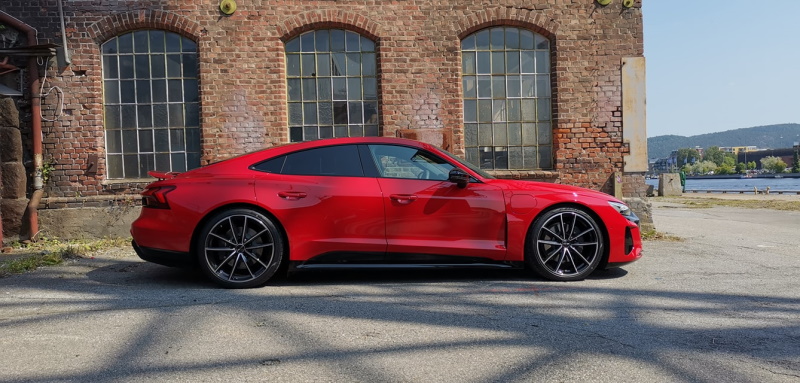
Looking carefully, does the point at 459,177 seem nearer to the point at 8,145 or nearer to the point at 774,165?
the point at 8,145

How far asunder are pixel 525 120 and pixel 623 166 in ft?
5.54

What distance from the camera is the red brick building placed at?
9.99 m

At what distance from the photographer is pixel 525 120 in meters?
10.7

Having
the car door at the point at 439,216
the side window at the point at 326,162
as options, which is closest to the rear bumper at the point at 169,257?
the side window at the point at 326,162

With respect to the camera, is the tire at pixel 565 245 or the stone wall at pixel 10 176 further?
the stone wall at pixel 10 176

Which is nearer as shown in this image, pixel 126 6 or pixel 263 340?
A: pixel 263 340

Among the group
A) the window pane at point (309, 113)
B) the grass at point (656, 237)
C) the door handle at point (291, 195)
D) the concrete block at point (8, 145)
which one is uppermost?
the window pane at point (309, 113)

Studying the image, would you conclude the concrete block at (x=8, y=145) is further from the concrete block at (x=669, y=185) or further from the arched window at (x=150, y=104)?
the concrete block at (x=669, y=185)

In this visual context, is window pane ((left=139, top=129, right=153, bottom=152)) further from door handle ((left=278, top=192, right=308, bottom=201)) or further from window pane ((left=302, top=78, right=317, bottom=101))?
door handle ((left=278, top=192, right=308, bottom=201))

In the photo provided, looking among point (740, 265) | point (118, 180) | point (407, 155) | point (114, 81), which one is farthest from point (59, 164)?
point (740, 265)

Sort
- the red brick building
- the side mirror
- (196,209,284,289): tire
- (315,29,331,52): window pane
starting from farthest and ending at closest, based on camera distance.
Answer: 1. (315,29,331,52): window pane
2. the red brick building
3. the side mirror
4. (196,209,284,289): tire

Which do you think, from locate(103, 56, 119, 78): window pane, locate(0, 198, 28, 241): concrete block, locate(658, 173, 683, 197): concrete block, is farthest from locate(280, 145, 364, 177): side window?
locate(658, 173, 683, 197): concrete block

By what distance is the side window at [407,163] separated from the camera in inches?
232

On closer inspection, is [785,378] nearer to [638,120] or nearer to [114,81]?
[638,120]
